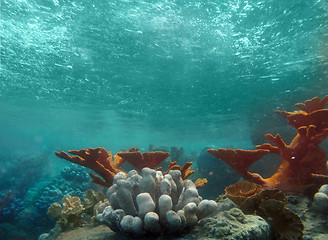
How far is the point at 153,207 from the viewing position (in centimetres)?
248

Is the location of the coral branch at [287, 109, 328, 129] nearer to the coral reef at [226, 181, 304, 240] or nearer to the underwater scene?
the underwater scene

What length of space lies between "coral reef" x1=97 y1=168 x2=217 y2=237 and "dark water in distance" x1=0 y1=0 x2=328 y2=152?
833 centimetres

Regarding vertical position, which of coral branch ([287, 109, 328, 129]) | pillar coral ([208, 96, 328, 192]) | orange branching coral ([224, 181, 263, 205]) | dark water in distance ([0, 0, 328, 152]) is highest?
dark water in distance ([0, 0, 328, 152])

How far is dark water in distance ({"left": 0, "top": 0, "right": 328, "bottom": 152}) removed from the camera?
28.3 ft

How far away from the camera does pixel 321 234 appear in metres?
2.61

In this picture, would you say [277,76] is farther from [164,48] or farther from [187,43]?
[164,48]

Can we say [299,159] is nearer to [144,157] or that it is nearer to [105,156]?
[144,157]

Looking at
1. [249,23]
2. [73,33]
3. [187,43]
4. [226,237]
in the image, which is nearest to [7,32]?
[73,33]

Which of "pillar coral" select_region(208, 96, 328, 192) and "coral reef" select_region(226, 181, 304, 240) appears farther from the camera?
"pillar coral" select_region(208, 96, 328, 192)

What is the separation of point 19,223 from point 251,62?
16747 millimetres

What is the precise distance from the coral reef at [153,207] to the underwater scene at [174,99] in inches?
0.7

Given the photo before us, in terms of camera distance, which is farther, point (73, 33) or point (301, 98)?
point (301, 98)

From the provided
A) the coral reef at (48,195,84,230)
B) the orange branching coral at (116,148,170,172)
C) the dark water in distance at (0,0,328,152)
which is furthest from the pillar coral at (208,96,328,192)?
the dark water in distance at (0,0,328,152)

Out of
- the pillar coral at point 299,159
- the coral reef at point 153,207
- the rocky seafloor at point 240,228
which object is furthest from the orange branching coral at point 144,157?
the rocky seafloor at point 240,228
